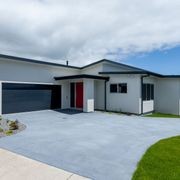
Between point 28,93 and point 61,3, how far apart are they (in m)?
7.63

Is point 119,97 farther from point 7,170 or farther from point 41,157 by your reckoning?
point 7,170

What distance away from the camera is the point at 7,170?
447 cm

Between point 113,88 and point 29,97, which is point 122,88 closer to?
point 113,88

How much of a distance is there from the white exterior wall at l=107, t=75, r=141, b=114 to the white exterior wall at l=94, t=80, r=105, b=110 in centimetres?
64

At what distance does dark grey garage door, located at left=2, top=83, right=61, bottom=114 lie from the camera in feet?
44.5

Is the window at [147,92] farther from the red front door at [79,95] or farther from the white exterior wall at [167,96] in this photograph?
the red front door at [79,95]

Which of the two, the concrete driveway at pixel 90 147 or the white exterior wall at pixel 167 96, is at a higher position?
the white exterior wall at pixel 167 96

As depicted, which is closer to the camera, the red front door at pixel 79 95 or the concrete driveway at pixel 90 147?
the concrete driveway at pixel 90 147

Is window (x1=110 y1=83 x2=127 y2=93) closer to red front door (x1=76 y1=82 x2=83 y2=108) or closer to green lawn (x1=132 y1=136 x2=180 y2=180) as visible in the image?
red front door (x1=76 y1=82 x2=83 y2=108)

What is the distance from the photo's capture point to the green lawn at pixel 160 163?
4223mm

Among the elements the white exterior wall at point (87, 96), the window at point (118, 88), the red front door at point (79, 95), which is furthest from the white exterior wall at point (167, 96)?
the red front door at point (79, 95)

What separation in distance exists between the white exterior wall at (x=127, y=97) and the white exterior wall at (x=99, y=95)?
64 centimetres

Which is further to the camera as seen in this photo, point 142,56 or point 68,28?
point 142,56

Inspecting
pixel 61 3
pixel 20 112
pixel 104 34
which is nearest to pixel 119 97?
pixel 104 34
